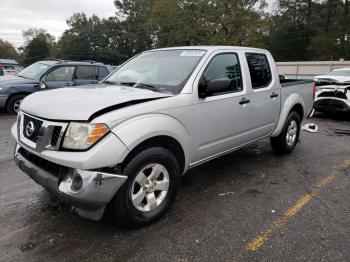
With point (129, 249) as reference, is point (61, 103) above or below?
above

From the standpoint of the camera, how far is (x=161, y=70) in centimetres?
396

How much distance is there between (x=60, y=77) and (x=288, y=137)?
6926 millimetres

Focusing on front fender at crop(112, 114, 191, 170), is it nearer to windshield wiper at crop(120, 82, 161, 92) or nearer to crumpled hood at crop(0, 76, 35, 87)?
windshield wiper at crop(120, 82, 161, 92)

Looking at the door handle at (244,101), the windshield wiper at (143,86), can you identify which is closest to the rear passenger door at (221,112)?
the door handle at (244,101)

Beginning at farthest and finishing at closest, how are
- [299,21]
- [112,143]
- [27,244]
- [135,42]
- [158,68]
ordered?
[135,42]
[299,21]
[158,68]
[27,244]
[112,143]

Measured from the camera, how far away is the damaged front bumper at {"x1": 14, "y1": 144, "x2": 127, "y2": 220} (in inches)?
103

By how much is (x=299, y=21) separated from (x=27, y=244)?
58.0 m

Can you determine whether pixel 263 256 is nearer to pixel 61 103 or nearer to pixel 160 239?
pixel 160 239

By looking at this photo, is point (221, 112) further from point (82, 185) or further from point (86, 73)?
point (86, 73)

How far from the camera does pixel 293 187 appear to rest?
426cm

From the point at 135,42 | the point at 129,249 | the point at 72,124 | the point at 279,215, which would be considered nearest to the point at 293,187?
the point at 279,215

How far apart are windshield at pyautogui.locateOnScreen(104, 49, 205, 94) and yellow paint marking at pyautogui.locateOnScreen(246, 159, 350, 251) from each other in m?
1.71

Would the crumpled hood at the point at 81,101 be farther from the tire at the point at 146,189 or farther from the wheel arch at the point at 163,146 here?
the tire at the point at 146,189

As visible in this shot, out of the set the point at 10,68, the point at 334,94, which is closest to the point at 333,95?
the point at 334,94
